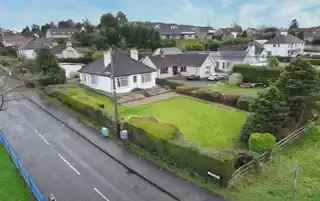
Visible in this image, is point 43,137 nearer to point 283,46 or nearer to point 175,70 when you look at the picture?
point 175,70

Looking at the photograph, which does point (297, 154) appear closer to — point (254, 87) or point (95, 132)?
point (95, 132)

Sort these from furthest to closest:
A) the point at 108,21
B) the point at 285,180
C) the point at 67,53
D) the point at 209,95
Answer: the point at 108,21 < the point at 67,53 < the point at 209,95 < the point at 285,180

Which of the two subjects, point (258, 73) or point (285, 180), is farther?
point (258, 73)

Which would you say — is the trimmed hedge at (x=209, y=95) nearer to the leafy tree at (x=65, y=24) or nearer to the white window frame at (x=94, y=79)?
the white window frame at (x=94, y=79)

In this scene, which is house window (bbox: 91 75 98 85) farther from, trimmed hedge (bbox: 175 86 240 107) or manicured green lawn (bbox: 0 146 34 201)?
manicured green lawn (bbox: 0 146 34 201)

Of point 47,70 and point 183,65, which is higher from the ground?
point 183,65

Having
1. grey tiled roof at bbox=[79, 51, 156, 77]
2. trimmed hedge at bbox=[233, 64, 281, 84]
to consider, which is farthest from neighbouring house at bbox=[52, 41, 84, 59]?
trimmed hedge at bbox=[233, 64, 281, 84]

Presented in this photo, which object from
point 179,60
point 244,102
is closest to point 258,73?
point 244,102
